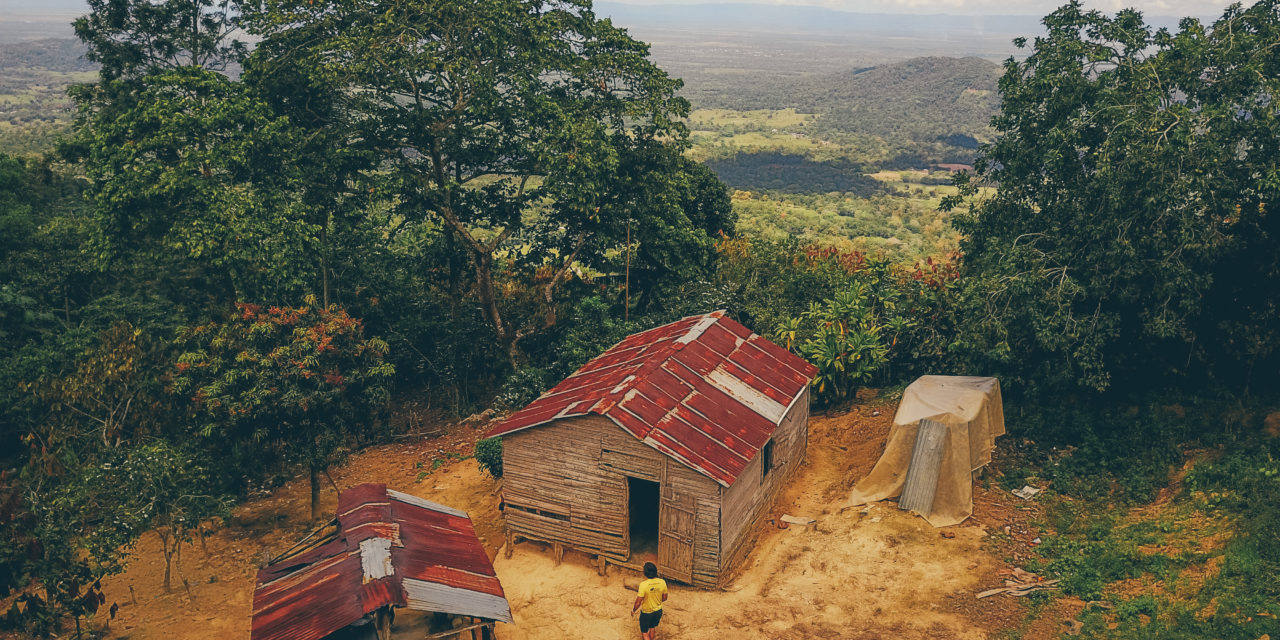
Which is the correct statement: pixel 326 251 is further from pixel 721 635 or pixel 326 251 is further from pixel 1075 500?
pixel 1075 500

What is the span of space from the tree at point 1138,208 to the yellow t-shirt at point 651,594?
303 inches

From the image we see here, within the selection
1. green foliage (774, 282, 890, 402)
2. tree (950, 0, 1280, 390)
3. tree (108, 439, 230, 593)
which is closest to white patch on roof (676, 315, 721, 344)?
green foliage (774, 282, 890, 402)

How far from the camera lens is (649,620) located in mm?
10664

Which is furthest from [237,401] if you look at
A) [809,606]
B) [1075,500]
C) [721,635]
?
[1075,500]

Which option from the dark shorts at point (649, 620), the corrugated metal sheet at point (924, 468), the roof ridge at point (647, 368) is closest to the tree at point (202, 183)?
the roof ridge at point (647, 368)

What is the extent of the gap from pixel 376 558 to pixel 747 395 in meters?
7.10

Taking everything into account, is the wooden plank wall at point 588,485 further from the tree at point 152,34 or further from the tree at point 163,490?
the tree at point 152,34

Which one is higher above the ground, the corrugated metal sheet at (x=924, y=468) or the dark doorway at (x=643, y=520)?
the corrugated metal sheet at (x=924, y=468)

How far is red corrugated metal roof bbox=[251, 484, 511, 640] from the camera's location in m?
9.20

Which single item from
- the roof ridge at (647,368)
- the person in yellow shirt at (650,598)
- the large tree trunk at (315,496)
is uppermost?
the roof ridge at (647,368)

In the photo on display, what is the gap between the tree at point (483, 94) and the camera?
16578 millimetres

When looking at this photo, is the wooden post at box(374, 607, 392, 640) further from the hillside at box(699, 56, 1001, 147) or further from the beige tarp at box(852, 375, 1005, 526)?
the hillside at box(699, 56, 1001, 147)

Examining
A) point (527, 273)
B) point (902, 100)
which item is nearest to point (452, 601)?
point (527, 273)

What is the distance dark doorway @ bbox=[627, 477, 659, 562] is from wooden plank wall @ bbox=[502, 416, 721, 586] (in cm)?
41
